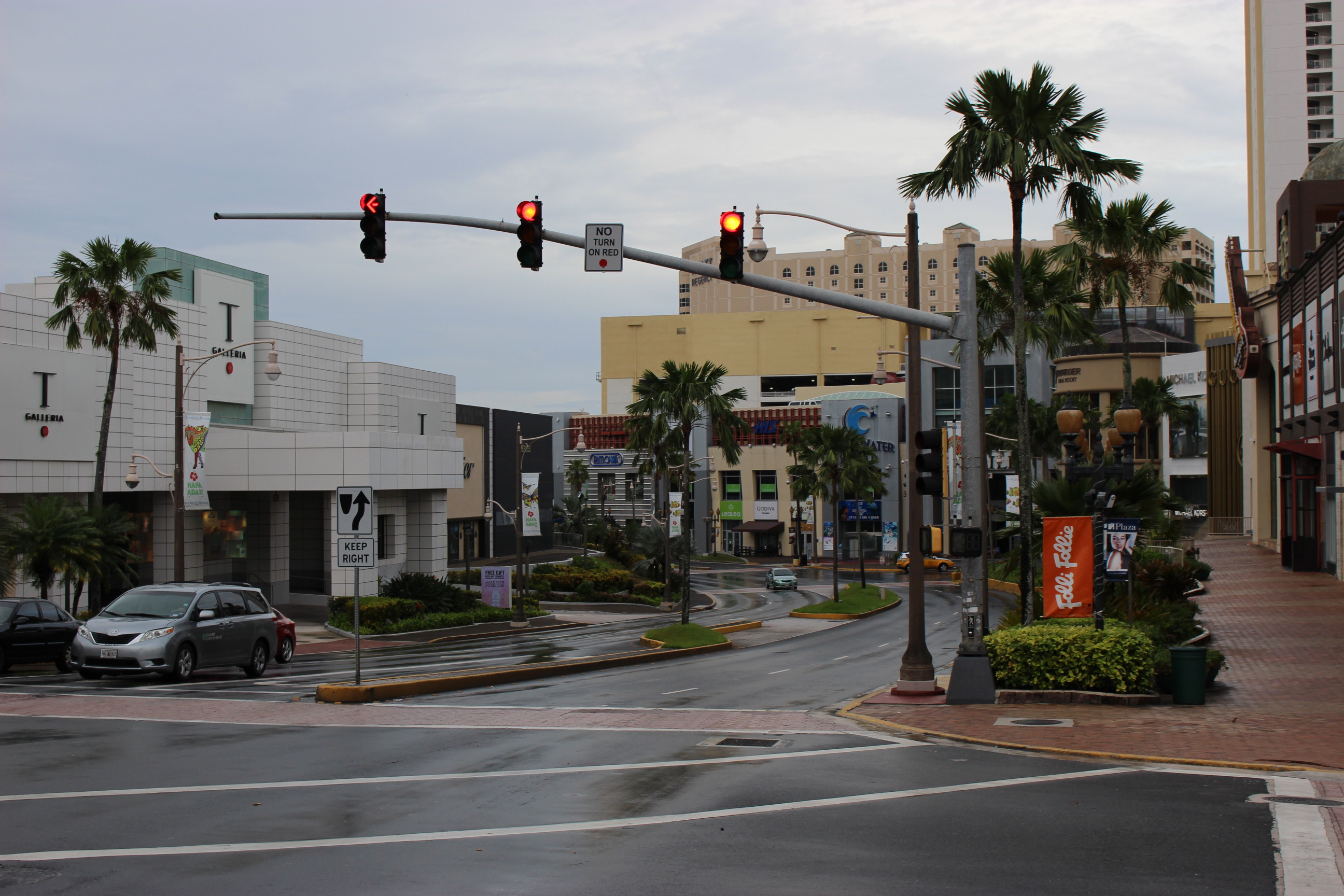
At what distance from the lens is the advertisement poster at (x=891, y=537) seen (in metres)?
97.4

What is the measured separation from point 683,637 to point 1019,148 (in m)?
17.2

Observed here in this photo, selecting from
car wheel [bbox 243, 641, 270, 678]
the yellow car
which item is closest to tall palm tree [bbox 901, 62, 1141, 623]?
car wheel [bbox 243, 641, 270, 678]

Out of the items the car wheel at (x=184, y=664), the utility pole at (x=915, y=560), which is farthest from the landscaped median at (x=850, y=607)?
the car wheel at (x=184, y=664)

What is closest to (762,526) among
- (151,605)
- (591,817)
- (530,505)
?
(530,505)

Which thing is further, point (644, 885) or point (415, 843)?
point (415, 843)

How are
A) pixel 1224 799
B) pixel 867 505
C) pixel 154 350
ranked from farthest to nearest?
pixel 867 505 < pixel 154 350 < pixel 1224 799

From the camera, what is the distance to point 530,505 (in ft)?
150

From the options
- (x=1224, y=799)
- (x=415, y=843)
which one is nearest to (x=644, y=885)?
(x=415, y=843)

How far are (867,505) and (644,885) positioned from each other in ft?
305

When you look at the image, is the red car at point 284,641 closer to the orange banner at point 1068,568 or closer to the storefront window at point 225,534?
the orange banner at point 1068,568

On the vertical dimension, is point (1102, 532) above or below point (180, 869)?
above

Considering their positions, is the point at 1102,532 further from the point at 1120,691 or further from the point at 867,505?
the point at 867,505

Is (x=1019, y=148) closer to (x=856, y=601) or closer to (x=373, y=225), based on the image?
(x=373, y=225)

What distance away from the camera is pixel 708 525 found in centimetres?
10912
